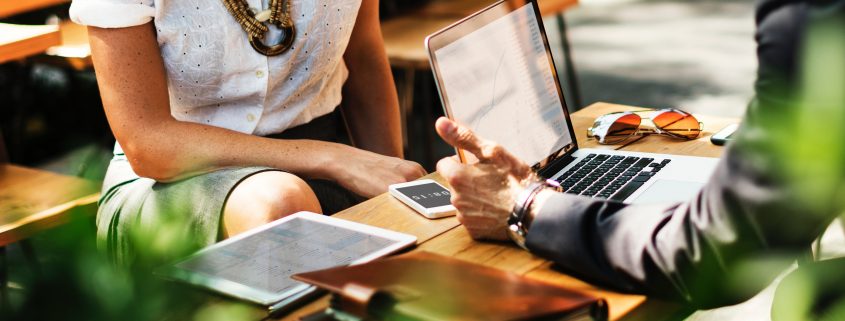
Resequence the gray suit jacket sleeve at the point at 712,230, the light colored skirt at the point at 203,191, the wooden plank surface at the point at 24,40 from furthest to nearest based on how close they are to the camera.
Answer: the wooden plank surface at the point at 24,40 → the light colored skirt at the point at 203,191 → the gray suit jacket sleeve at the point at 712,230

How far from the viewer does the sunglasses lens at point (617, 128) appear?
1894mm

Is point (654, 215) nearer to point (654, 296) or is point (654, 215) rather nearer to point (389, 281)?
point (654, 296)

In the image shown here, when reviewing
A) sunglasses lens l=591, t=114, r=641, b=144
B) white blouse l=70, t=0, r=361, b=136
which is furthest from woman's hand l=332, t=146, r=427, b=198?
sunglasses lens l=591, t=114, r=641, b=144

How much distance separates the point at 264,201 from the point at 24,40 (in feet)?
A: 5.13

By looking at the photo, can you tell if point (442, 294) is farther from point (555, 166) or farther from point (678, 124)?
point (678, 124)

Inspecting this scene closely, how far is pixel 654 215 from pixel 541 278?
167mm

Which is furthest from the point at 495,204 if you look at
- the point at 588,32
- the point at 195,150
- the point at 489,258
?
the point at 588,32

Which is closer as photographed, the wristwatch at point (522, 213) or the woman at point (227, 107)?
the wristwatch at point (522, 213)

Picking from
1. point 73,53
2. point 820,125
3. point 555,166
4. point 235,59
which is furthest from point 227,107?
point 73,53

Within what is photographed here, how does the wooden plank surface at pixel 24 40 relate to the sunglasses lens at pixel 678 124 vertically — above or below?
above

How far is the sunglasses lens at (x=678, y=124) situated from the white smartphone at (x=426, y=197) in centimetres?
51

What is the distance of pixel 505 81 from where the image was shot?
65.1 inches

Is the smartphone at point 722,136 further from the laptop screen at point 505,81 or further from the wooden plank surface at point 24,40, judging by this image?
the wooden plank surface at point 24,40

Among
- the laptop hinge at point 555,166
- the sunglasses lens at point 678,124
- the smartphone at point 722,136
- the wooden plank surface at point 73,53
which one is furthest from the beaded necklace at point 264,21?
the wooden plank surface at point 73,53
